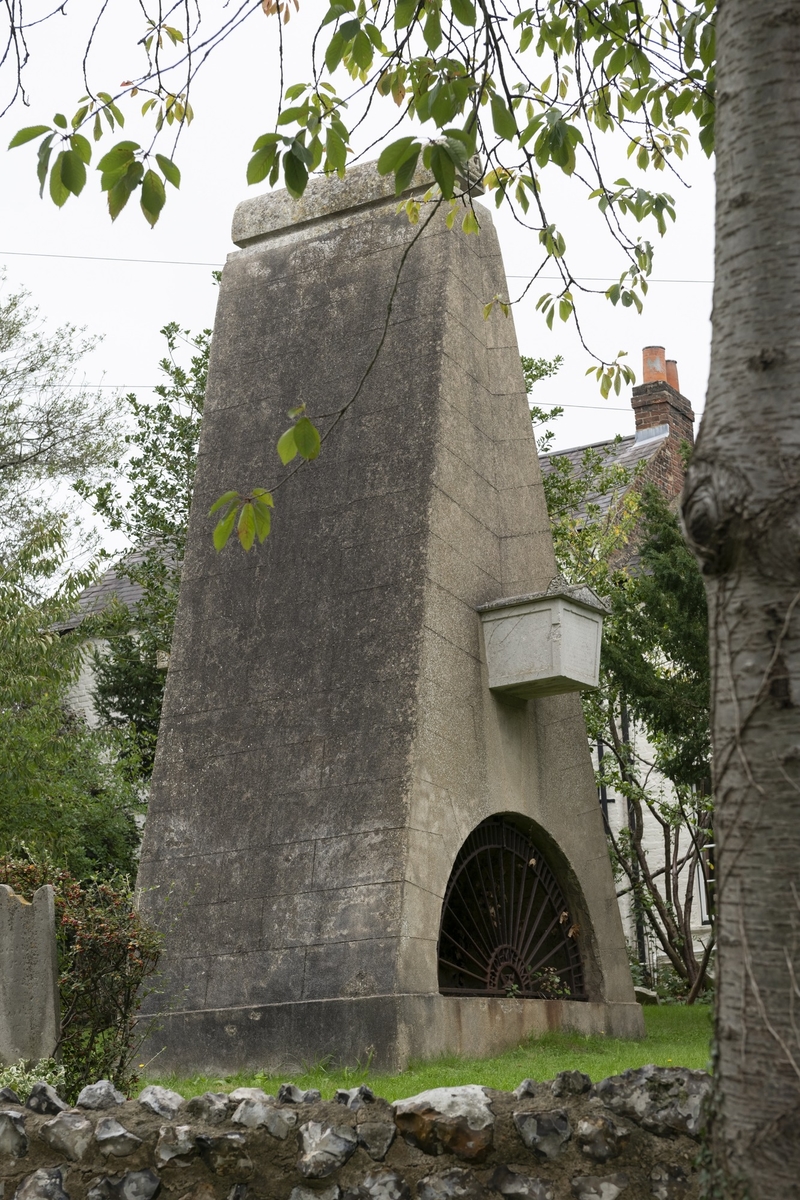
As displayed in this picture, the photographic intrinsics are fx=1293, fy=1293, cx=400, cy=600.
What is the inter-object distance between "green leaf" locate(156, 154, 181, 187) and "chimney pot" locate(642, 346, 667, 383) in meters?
20.1

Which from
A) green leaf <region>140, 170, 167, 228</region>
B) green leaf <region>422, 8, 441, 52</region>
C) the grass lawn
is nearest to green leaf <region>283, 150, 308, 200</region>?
green leaf <region>140, 170, 167, 228</region>

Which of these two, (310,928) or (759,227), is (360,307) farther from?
(759,227)

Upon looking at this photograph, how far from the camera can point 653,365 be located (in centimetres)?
2336

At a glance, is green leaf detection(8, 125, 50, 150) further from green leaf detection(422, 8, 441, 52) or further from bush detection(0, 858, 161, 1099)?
bush detection(0, 858, 161, 1099)

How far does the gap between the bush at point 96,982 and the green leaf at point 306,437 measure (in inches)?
118

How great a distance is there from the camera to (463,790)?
7.60 m

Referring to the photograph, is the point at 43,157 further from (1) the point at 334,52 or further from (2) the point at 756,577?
(2) the point at 756,577

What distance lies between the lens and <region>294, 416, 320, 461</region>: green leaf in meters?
3.63

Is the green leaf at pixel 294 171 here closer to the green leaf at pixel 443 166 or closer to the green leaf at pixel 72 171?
the green leaf at pixel 443 166

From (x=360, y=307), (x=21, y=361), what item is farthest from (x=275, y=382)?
(x=21, y=361)

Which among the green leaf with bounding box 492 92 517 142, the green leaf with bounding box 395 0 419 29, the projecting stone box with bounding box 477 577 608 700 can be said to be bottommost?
the projecting stone box with bounding box 477 577 608 700

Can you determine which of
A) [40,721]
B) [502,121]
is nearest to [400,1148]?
[502,121]

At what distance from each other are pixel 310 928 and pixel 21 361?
14.7 m

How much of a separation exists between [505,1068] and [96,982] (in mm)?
2178
